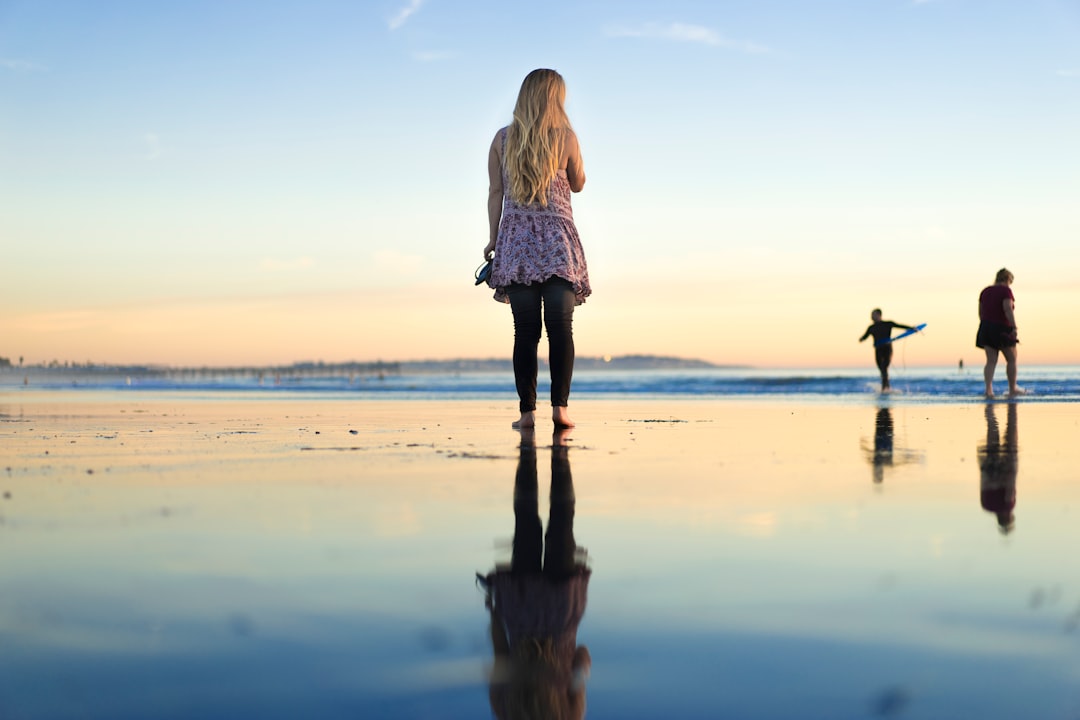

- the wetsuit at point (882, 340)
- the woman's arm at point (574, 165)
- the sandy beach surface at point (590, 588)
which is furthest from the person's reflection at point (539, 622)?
the wetsuit at point (882, 340)

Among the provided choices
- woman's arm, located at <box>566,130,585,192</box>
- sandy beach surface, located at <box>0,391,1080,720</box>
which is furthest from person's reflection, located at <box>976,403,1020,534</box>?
Result: woman's arm, located at <box>566,130,585,192</box>

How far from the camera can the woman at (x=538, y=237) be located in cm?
591

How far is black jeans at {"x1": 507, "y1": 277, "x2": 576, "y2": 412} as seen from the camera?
5.99 meters

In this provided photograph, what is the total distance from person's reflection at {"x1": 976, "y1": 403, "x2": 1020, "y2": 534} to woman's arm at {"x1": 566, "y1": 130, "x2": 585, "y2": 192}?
2881mm

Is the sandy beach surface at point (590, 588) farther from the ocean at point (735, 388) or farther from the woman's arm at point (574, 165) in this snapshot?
the ocean at point (735, 388)

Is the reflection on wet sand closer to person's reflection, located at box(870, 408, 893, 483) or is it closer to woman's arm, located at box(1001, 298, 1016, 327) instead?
person's reflection, located at box(870, 408, 893, 483)

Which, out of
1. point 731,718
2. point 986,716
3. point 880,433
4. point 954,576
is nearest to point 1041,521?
point 954,576

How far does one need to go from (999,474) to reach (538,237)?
3220mm

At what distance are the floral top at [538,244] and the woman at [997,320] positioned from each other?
29.6 ft

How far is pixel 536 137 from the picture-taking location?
588 cm

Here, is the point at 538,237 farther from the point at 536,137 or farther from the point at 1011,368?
the point at 1011,368

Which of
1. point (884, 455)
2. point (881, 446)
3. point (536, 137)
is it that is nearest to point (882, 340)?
point (536, 137)

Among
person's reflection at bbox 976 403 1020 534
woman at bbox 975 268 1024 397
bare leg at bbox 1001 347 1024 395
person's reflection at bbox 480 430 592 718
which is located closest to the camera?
person's reflection at bbox 480 430 592 718

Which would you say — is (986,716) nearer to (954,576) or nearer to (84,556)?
(954,576)
